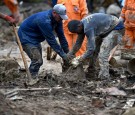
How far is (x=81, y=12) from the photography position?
521 inches

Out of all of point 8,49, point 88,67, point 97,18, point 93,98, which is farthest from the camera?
point 8,49

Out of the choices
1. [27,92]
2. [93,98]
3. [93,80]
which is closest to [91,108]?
[93,98]

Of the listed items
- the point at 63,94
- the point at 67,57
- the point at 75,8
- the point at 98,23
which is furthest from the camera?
the point at 75,8

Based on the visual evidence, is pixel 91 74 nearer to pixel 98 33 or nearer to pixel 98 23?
pixel 98 33

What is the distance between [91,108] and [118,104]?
52 centimetres

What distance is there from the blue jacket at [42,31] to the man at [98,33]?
432 millimetres

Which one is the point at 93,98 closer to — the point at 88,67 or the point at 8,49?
the point at 88,67

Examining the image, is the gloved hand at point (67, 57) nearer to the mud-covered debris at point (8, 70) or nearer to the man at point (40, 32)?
the man at point (40, 32)

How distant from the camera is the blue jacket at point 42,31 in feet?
35.0

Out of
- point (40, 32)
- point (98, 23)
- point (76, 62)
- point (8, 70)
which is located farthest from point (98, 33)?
point (8, 70)

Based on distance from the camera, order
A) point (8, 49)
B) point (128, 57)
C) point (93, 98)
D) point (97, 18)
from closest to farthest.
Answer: point (93, 98)
point (97, 18)
point (128, 57)
point (8, 49)

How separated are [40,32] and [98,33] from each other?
129 centimetres

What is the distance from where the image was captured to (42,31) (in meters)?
10.7

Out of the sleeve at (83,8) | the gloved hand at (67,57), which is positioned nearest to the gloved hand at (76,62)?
the gloved hand at (67,57)
